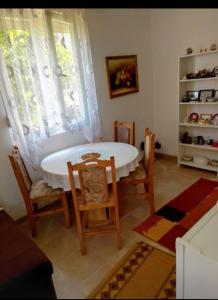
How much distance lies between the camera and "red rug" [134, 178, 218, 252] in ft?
5.98

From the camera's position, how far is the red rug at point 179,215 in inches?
71.8

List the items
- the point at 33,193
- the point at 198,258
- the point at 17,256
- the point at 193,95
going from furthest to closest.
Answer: the point at 193,95
the point at 33,193
the point at 17,256
the point at 198,258

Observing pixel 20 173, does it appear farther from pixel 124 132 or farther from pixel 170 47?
pixel 170 47

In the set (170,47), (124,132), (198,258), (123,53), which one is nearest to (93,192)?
(198,258)

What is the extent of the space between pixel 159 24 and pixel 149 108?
1.20 meters

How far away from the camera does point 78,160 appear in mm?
1994

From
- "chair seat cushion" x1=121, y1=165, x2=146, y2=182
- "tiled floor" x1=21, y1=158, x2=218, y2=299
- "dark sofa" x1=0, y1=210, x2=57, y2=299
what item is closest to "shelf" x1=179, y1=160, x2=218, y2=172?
"tiled floor" x1=21, y1=158, x2=218, y2=299

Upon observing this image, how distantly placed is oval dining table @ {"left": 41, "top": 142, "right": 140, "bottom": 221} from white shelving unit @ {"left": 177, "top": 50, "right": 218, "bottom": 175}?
122 centimetres

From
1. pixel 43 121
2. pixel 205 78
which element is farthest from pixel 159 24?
pixel 43 121

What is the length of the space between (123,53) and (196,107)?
127cm

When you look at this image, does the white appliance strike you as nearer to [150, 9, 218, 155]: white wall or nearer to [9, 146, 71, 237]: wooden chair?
[9, 146, 71, 237]: wooden chair

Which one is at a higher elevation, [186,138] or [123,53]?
[123,53]
